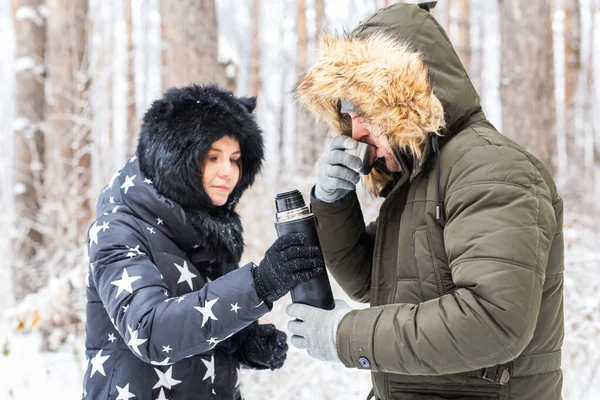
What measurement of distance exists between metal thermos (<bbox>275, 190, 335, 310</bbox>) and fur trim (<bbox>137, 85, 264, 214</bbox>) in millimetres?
526

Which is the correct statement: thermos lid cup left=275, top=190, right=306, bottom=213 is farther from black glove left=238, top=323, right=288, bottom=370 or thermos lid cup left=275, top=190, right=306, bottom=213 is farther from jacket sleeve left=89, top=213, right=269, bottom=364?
black glove left=238, top=323, right=288, bottom=370

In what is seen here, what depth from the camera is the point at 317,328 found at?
1575 millimetres

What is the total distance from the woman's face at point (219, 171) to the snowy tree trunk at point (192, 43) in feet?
7.21

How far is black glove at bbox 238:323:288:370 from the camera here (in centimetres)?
224

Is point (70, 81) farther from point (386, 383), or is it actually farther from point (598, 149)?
point (598, 149)

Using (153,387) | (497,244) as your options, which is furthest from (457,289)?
(153,387)

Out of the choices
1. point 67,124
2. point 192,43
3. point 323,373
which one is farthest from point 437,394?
point 67,124

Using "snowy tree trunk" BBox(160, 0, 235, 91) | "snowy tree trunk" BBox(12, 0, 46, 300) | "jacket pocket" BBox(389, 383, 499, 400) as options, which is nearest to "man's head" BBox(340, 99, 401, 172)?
"jacket pocket" BBox(389, 383, 499, 400)

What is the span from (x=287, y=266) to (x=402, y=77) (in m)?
0.68

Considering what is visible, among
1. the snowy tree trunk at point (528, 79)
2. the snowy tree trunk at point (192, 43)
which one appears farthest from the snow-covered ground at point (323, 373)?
the snowy tree trunk at point (192, 43)

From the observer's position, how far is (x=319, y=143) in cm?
761

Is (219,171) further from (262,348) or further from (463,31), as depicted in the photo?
(463,31)

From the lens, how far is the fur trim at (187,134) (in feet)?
6.82

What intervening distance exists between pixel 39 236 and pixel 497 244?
631 centimetres
